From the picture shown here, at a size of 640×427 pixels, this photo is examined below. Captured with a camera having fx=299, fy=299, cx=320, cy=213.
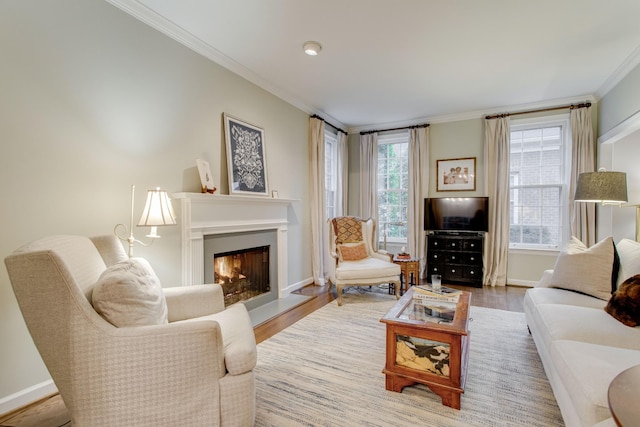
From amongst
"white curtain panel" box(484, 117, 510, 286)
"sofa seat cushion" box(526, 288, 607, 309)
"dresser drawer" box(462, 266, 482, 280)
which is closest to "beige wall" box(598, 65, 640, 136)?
"white curtain panel" box(484, 117, 510, 286)

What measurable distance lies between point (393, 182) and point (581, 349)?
168 inches

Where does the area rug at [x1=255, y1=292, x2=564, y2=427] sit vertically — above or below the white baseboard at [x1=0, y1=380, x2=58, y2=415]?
below

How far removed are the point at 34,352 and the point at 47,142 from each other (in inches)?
50.6

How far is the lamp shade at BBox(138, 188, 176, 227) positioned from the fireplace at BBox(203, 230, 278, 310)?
764mm

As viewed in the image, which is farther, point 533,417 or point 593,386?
point 533,417

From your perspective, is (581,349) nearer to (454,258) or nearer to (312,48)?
(312,48)

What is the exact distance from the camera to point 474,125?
191 inches

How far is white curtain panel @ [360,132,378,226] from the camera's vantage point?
18.2ft

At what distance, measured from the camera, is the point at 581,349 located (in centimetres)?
152

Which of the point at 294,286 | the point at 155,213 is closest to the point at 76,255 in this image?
the point at 155,213

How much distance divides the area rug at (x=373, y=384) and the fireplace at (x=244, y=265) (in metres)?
0.83

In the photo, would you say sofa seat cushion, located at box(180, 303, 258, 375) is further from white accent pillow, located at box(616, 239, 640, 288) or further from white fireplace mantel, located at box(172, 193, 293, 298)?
white accent pillow, located at box(616, 239, 640, 288)

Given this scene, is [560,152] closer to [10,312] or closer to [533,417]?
[533,417]

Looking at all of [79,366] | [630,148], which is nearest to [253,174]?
[79,366]
